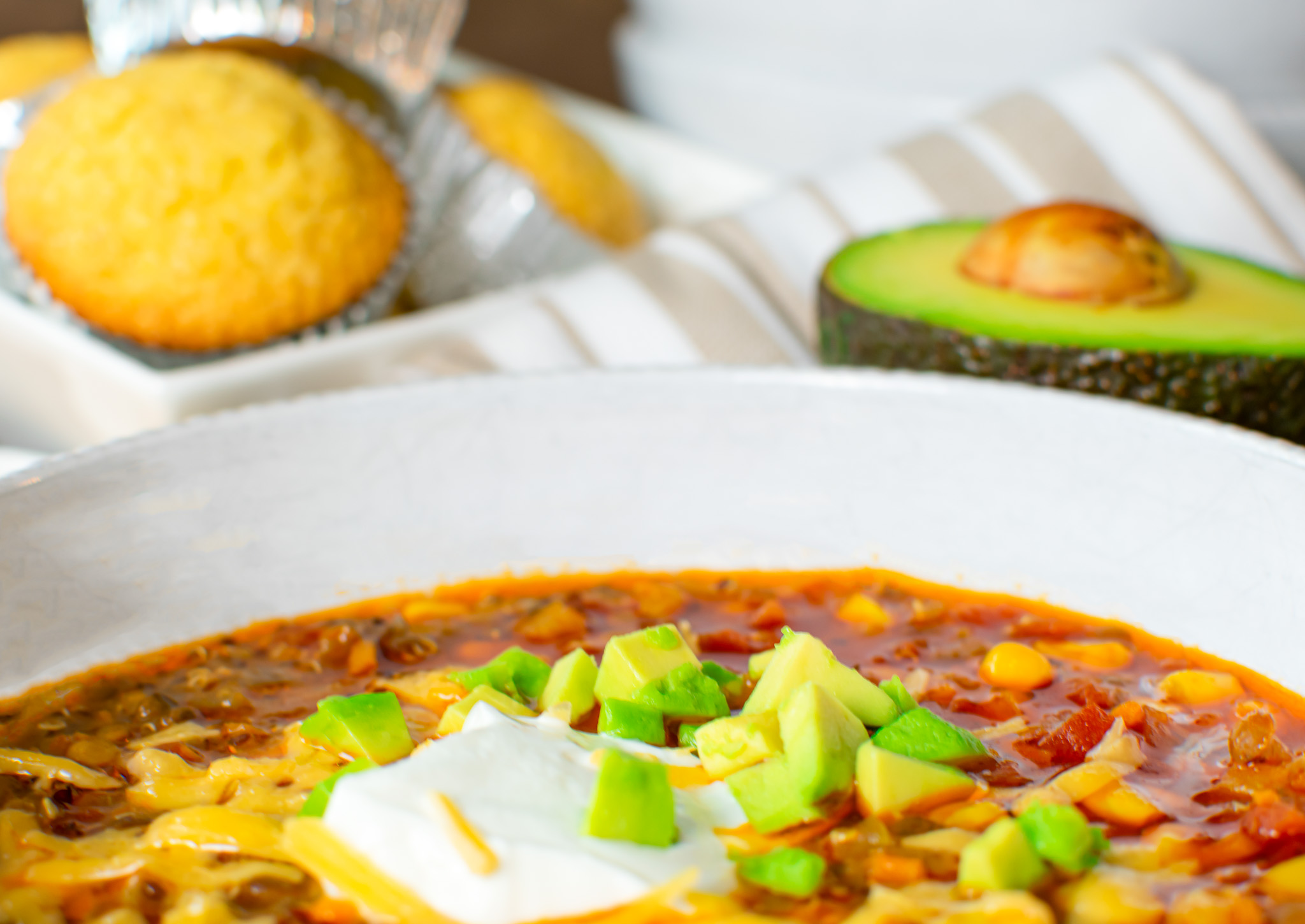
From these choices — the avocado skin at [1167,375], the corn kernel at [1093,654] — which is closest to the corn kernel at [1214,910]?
the corn kernel at [1093,654]

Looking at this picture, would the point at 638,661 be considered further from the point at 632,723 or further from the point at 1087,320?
the point at 1087,320

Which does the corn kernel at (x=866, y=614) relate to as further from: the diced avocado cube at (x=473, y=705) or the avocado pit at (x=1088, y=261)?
the avocado pit at (x=1088, y=261)

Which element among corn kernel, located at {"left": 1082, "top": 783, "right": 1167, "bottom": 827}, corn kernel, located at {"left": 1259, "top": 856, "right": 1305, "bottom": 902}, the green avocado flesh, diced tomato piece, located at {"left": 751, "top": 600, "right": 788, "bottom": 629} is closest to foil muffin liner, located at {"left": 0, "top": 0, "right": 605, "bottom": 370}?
the green avocado flesh

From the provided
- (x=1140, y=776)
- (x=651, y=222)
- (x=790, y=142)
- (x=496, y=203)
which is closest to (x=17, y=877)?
(x=1140, y=776)

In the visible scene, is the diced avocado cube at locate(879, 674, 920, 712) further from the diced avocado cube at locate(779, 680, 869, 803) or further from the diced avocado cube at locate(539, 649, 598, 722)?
the diced avocado cube at locate(539, 649, 598, 722)

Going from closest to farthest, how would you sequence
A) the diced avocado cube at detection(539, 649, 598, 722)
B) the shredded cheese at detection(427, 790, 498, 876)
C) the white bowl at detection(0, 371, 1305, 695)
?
the shredded cheese at detection(427, 790, 498, 876) < the diced avocado cube at detection(539, 649, 598, 722) < the white bowl at detection(0, 371, 1305, 695)
